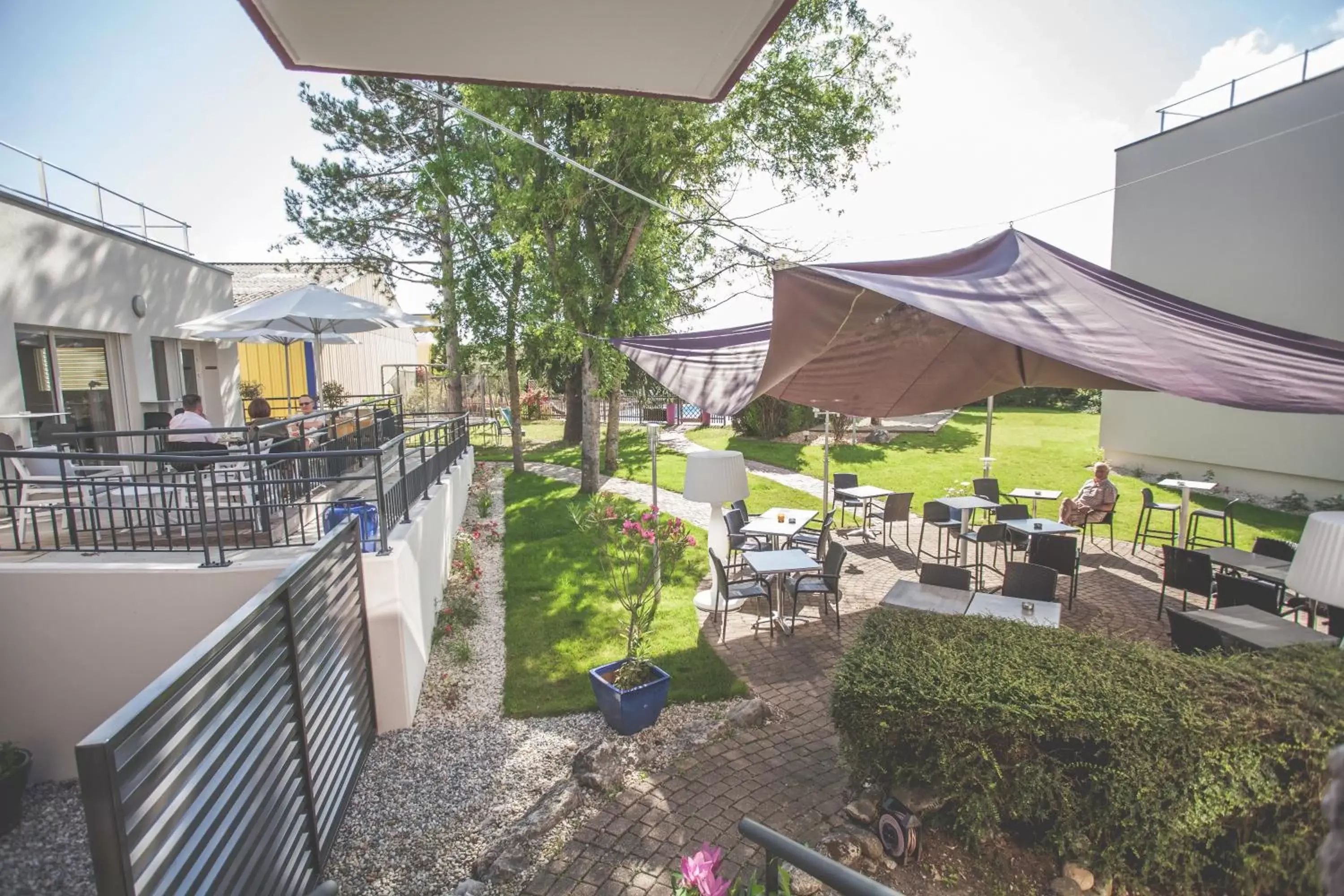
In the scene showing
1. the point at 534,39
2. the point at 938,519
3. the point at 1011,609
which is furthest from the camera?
the point at 938,519

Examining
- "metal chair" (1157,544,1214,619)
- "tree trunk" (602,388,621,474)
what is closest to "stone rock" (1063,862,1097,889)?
"metal chair" (1157,544,1214,619)

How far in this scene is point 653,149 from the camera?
38.6 feet

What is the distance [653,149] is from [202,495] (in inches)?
375

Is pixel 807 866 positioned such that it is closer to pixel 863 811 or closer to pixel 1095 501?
pixel 863 811

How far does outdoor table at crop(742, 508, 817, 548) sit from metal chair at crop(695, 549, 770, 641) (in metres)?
0.68

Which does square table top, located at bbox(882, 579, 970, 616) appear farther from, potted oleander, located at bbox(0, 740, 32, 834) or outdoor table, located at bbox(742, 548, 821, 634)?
potted oleander, located at bbox(0, 740, 32, 834)

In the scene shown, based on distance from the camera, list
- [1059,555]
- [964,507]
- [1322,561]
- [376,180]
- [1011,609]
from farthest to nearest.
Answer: [376,180] < [964,507] < [1059,555] < [1011,609] < [1322,561]

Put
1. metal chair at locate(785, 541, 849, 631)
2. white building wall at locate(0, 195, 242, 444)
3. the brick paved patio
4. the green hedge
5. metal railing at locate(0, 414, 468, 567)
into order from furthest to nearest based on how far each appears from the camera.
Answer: white building wall at locate(0, 195, 242, 444) < metal chair at locate(785, 541, 849, 631) < metal railing at locate(0, 414, 468, 567) < the brick paved patio < the green hedge

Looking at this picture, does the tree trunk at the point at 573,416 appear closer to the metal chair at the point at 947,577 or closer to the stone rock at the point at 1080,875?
the metal chair at the point at 947,577

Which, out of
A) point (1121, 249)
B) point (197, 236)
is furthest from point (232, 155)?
point (1121, 249)

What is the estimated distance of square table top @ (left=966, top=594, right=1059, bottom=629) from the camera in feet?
16.8

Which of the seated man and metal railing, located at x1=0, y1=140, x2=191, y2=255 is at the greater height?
metal railing, located at x1=0, y1=140, x2=191, y2=255

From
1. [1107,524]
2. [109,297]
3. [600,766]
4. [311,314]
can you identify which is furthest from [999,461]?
[109,297]

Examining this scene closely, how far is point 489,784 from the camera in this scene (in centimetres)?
472
